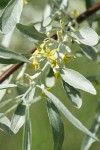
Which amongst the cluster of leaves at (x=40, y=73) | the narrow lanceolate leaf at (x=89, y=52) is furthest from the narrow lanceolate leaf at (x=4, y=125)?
the narrow lanceolate leaf at (x=89, y=52)

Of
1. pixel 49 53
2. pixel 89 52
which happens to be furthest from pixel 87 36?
pixel 89 52

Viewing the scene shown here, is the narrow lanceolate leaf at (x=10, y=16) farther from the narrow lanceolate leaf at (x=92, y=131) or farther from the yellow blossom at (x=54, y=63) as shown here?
the narrow lanceolate leaf at (x=92, y=131)

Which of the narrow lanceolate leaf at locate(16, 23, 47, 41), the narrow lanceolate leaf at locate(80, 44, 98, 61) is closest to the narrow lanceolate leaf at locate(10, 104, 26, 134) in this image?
the narrow lanceolate leaf at locate(16, 23, 47, 41)

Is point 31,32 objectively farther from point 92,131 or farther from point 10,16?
point 92,131

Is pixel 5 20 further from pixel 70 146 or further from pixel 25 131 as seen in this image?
pixel 70 146

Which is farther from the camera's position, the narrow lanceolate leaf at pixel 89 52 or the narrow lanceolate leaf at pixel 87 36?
the narrow lanceolate leaf at pixel 89 52
